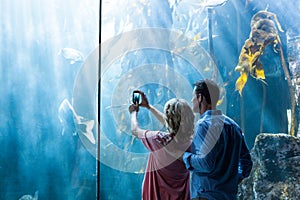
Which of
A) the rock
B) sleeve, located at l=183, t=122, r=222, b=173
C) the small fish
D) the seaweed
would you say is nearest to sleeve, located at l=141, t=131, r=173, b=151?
sleeve, located at l=183, t=122, r=222, b=173

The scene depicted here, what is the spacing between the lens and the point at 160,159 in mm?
1922

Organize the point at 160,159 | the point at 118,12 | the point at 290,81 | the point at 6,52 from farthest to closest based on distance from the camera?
the point at 118,12, the point at 6,52, the point at 290,81, the point at 160,159

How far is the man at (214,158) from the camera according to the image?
179 centimetres

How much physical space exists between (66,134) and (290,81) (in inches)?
186

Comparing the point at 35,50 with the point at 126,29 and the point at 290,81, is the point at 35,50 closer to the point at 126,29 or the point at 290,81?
the point at 126,29

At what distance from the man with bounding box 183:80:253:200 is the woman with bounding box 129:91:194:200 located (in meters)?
0.08

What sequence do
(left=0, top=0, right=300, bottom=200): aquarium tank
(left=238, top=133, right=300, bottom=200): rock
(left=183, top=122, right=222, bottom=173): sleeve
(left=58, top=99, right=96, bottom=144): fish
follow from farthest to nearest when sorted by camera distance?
(left=58, top=99, right=96, bottom=144): fish < (left=0, top=0, right=300, bottom=200): aquarium tank < (left=238, top=133, right=300, bottom=200): rock < (left=183, top=122, right=222, bottom=173): sleeve

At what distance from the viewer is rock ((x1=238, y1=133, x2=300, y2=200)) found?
4.27 meters

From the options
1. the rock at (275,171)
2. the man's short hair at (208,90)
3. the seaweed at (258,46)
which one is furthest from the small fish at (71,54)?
the man's short hair at (208,90)

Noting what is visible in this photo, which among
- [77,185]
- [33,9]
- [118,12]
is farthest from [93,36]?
[77,185]

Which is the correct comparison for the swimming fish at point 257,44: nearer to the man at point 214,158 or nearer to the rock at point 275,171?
the rock at point 275,171

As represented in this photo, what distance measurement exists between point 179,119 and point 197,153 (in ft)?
0.76

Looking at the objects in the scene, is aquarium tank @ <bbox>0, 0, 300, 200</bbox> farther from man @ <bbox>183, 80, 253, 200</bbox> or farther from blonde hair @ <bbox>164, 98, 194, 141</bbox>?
man @ <bbox>183, 80, 253, 200</bbox>

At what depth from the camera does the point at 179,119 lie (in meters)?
1.93
